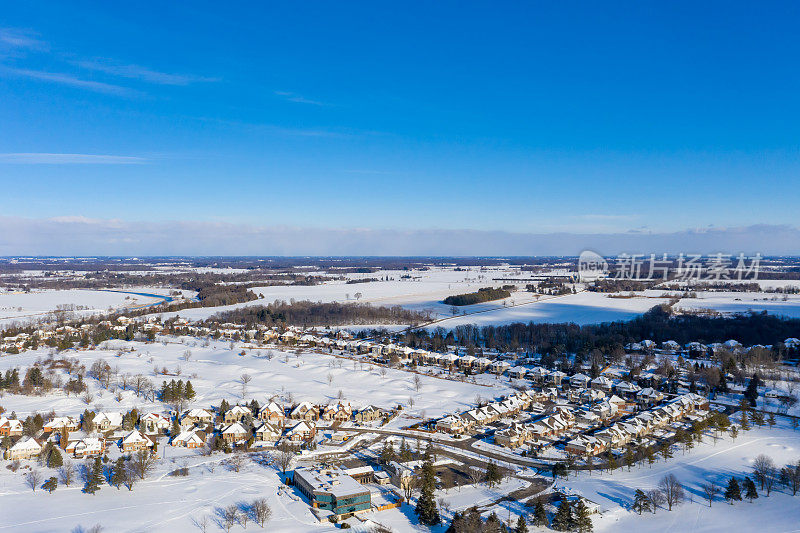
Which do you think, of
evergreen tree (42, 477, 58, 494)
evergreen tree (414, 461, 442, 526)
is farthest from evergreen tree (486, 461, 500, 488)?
evergreen tree (42, 477, 58, 494)

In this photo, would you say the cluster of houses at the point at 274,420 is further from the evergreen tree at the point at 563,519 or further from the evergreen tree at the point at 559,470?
the evergreen tree at the point at 563,519

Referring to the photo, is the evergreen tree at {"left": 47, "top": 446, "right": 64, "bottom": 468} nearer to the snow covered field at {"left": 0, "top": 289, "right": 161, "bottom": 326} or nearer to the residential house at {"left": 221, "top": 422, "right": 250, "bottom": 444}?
the residential house at {"left": 221, "top": 422, "right": 250, "bottom": 444}

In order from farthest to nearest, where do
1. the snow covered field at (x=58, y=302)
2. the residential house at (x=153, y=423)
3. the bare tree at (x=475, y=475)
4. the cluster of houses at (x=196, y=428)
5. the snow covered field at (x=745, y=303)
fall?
the snow covered field at (x=58, y=302), the snow covered field at (x=745, y=303), the residential house at (x=153, y=423), the cluster of houses at (x=196, y=428), the bare tree at (x=475, y=475)

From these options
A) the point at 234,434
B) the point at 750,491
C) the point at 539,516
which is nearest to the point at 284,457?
the point at 234,434

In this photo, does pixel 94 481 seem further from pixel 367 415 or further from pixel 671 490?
pixel 671 490

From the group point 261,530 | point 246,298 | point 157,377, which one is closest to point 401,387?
point 157,377

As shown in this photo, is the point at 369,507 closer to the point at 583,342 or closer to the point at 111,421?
the point at 111,421

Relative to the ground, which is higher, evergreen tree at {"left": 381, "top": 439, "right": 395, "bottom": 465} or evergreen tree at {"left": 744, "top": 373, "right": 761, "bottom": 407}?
evergreen tree at {"left": 744, "top": 373, "right": 761, "bottom": 407}

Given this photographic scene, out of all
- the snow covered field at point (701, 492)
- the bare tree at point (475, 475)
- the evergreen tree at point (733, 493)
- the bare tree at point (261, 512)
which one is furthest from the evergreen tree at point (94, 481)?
the evergreen tree at point (733, 493)
